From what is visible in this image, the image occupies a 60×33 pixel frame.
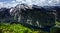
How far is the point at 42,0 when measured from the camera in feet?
21.6

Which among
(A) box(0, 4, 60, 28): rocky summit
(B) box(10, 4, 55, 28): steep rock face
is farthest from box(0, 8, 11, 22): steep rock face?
(B) box(10, 4, 55, 28): steep rock face

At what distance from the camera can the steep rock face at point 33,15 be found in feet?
20.4

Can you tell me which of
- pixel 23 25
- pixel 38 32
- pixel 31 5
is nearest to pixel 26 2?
pixel 31 5

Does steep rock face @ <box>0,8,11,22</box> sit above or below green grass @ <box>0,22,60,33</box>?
above

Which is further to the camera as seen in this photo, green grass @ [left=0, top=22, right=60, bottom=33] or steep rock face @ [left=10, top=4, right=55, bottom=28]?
steep rock face @ [left=10, top=4, right=55, bottom=28]

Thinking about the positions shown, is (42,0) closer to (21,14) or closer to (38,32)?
(21,14)

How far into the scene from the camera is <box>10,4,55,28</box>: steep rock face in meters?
6.21

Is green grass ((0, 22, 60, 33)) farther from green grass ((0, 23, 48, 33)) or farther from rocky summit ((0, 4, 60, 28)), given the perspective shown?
rocky summit ((0, 4, 60, 28))

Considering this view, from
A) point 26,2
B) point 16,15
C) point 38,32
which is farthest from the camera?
point 26,2

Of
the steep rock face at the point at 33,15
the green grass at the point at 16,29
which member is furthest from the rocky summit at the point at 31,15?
the green grass at the point at 16,29

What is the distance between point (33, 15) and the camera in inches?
249

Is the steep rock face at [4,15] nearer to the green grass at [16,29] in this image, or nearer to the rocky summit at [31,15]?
the rocky summit at [31,15]

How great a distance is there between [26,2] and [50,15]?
1.20m

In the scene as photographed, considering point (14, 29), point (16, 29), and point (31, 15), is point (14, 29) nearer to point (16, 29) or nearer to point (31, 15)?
point (16, 29)
